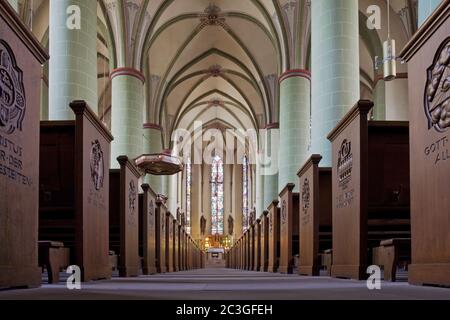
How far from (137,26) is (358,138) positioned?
13089 millimetres

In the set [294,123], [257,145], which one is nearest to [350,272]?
[294,123]

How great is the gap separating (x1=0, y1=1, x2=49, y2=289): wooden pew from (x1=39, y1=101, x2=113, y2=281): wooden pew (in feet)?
3.72

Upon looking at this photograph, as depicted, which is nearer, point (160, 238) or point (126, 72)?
point (160, 238)

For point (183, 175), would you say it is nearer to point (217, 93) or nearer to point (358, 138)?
point (217, 93)

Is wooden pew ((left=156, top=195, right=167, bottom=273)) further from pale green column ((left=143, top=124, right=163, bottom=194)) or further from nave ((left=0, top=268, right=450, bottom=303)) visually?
pale green column ((left=143, top=124, right=163, bottom=194))

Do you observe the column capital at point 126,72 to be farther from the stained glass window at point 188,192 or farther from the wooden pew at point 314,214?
the stained glass window at point 188,192

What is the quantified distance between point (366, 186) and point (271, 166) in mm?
16224

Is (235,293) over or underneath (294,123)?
underneath

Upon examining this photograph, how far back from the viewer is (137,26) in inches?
658

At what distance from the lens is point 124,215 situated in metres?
6.16

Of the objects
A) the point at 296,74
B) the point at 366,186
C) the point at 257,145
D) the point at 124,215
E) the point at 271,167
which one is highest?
the point at 296,74

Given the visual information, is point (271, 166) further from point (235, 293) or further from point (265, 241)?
point (235, 293)

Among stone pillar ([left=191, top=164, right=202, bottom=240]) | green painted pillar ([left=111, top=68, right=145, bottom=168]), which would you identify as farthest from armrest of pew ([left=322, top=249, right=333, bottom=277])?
stone pillar ([left=191, top=164, right=202, bottom=240])

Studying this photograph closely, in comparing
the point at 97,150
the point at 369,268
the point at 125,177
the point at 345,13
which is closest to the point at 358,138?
the point at 369,268
